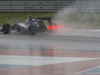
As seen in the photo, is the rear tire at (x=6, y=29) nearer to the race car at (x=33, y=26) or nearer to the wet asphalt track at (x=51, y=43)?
the race car at (x=33, y=26)

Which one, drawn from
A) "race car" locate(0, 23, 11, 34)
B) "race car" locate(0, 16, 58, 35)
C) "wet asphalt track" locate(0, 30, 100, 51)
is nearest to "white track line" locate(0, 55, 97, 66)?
"wet asphalt track" locate(0, 30, 100, 51)

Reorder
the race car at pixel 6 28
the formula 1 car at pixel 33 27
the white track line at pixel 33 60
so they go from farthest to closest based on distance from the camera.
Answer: the race car at pixel 6 28 < the formula 1 car at pixel 33 27 < the white track line at pixel 33 60

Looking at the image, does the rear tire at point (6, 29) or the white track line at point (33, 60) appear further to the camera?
the rear tire at point (6, 29)

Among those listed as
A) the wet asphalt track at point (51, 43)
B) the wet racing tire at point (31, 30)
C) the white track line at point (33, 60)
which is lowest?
the white track line at point (33, 60)

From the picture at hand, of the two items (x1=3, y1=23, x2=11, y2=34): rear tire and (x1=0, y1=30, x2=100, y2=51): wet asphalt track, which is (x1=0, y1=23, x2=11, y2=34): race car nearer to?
(x1=3, y1=23, x2=11, y2=34): rear tire

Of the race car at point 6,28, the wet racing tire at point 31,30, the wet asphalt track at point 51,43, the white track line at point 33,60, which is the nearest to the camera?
the white track line at point 33,60

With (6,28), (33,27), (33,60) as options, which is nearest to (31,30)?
(33,27)

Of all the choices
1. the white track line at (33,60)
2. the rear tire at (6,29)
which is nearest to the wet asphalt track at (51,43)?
the rear tire at (6,29)

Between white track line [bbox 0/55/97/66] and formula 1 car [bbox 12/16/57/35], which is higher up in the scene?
formula 1 car [bbox 12/16/57/35]

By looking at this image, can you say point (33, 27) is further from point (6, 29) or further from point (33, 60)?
point (33, 60)

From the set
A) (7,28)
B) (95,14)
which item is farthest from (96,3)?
(7,28)

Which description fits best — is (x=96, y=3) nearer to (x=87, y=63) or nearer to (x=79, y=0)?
(x=79, y=0)

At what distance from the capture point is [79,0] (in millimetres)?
23766

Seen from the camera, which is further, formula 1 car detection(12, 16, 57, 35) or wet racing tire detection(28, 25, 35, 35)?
formula 1 car detection(12, 16, 57, 35)
